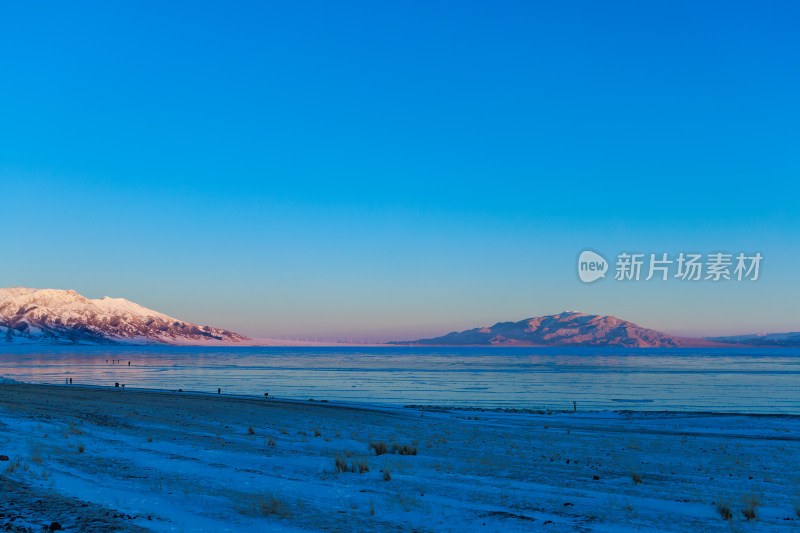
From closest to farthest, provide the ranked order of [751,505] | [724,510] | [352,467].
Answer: [724,510]
[751,505]
[352,467]

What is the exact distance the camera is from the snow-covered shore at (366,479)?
27.8 ft

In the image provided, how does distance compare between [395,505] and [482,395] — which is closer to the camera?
[395,505]

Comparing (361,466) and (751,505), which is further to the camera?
(361,466)

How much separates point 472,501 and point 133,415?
791 inches

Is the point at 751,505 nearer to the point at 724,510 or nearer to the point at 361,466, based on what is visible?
the point at 724,510

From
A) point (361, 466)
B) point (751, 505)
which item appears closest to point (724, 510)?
point (751, 505)

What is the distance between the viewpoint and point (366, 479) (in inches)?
471

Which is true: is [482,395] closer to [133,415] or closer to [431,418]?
[431,418]

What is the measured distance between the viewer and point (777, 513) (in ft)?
31.0

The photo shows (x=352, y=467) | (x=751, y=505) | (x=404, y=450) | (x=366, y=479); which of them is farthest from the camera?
(x=404, y=450)

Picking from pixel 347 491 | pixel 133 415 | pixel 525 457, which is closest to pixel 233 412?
pixel 133 415

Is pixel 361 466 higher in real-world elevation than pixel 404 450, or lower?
higher

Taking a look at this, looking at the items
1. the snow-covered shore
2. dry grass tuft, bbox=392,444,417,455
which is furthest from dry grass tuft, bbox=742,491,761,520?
dry grass tuft, bbox=392,444,417,455

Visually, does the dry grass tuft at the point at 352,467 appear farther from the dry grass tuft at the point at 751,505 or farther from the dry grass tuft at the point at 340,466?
the dry grass tuft at the point at 751,505
